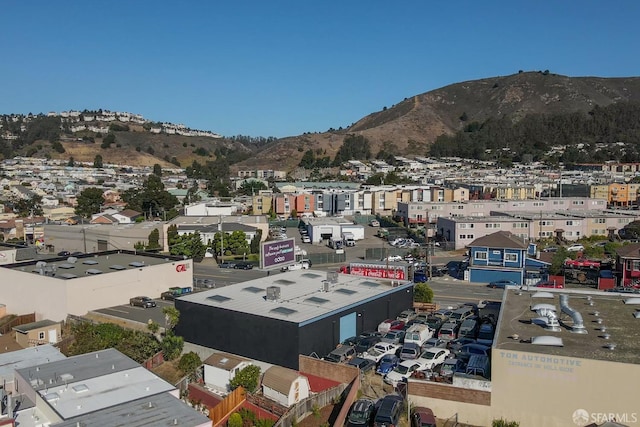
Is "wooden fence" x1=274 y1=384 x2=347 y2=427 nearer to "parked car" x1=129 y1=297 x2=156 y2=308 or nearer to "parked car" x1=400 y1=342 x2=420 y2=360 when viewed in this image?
"parked car" x1=400 y1=342 x2=420 y2=360

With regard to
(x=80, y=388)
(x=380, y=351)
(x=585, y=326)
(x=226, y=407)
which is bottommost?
(x=226, y=407)

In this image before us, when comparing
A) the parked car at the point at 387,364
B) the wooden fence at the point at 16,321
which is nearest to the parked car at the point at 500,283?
the parked car at the point at 387,364

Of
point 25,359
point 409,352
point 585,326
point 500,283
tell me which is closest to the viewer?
point 585,326

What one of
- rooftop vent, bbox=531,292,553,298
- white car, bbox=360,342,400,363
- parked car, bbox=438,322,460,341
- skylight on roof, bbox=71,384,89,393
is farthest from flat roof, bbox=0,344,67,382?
rooftop vent, bbox=531,292,553,298

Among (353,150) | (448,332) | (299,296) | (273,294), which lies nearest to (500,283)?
(448,332)

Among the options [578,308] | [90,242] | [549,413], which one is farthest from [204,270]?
[549,413]

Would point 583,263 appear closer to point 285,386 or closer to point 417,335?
point 417,335

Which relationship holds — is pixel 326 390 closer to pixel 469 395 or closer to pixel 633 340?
pixel 469 395
